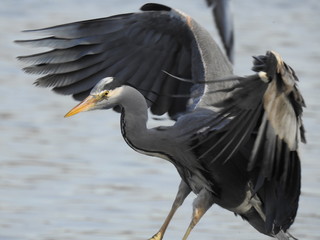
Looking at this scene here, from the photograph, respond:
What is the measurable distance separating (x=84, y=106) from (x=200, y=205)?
104 cm

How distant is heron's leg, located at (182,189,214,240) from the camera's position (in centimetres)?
632

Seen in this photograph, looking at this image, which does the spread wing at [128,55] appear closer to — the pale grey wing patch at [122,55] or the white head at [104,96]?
the pale grey wing patch at [122,55]

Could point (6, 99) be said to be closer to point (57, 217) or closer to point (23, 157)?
point (23, 157)

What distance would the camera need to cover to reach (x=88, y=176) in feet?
29.6

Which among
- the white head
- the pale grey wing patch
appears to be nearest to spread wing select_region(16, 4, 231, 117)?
the pale grey wing patch

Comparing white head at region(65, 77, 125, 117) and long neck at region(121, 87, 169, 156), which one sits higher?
white head at region(65, 77, 125, 117)

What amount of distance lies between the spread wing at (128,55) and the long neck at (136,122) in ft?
2.97

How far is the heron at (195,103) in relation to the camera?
217 inches

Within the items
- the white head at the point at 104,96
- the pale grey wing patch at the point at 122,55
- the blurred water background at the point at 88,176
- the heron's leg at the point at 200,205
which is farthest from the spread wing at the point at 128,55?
the blurred water background at the point at 88,176

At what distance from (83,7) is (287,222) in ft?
32.3

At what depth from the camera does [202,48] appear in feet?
22.7

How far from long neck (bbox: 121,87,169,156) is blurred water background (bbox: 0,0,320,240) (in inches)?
68.7

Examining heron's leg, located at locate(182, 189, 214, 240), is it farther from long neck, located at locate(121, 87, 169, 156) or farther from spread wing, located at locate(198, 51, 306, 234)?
spread wing, located at locate(198, 51, 306, 234)

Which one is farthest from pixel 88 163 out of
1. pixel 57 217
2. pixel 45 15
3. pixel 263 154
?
pixel 45 15
